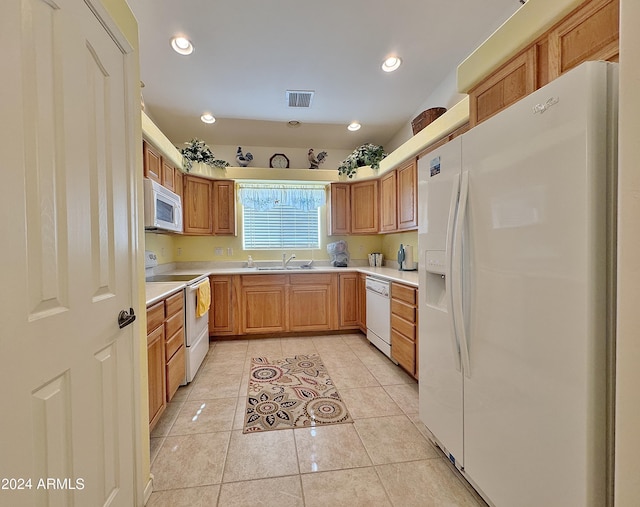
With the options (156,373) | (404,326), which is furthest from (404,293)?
(156,373)

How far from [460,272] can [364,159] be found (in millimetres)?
2980

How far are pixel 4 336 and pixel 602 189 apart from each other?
1605mm

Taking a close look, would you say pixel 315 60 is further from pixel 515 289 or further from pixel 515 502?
pixel 515 502

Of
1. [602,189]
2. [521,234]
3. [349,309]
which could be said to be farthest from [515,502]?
[349,309]

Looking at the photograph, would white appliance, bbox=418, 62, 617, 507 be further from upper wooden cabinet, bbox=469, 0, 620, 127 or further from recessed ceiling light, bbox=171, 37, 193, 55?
recessed ceiling light, bbox=171, 37, 193, 55

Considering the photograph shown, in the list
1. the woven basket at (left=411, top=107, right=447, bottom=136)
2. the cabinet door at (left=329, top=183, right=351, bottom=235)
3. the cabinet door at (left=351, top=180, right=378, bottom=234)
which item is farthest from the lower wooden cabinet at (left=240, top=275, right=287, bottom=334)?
the woven basket at (left=411, top=107, right=447, bottom=136)

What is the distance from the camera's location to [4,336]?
67 cm

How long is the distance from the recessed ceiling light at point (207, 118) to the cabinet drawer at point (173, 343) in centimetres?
261

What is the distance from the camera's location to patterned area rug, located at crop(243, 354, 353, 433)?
6.48ft

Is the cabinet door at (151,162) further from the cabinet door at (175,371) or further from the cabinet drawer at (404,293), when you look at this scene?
the cabinet drawer at (404,293)

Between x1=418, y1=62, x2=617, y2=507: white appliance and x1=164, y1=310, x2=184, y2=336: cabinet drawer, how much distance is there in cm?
185

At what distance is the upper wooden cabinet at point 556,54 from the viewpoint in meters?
1.05

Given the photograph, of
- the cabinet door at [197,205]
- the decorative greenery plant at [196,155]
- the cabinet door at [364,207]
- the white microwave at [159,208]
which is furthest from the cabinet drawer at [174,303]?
the cabinet door at [364,207]

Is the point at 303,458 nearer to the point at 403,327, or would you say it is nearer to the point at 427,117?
the point at 403,327
